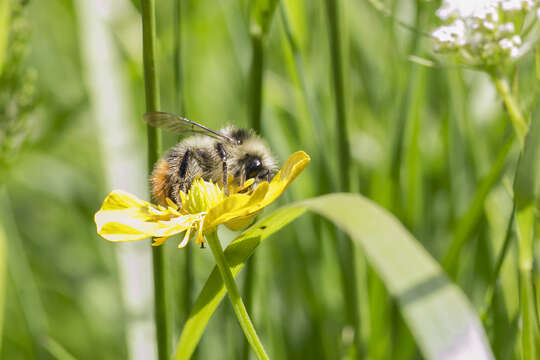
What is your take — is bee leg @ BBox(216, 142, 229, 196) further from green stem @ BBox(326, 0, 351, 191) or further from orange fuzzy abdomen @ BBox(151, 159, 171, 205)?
green stem @ BBox(326, 0, 351, 191)

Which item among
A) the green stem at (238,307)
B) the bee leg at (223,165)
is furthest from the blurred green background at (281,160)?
the green stem at (238,307)

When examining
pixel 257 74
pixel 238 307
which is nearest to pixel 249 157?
pixel 257 74

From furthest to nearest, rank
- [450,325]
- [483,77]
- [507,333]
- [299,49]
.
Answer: [483,77] → [299,49] → [507,333] → [450,325]

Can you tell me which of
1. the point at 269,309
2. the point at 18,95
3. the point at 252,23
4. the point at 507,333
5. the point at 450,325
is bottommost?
the point at 269,309

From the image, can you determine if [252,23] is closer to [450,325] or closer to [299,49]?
[299,49]

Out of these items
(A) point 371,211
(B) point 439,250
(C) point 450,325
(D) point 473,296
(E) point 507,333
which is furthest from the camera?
(B) point 439,250

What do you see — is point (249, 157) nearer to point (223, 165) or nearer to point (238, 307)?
point (223, 165)

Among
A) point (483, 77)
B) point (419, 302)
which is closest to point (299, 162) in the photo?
point (419, 302)

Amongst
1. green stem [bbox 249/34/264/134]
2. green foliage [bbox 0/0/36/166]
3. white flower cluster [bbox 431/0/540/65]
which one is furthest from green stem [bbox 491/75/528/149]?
green foliage [bbox 0/0/36/166]
